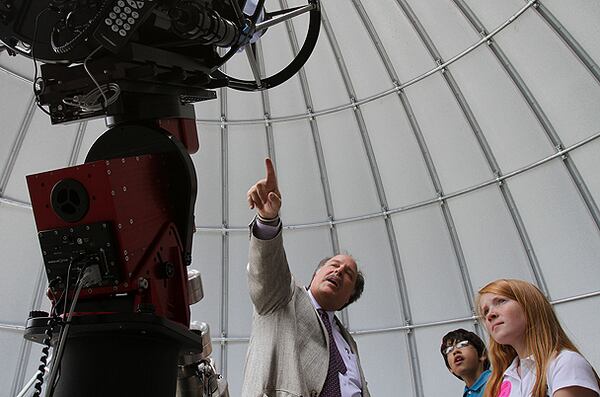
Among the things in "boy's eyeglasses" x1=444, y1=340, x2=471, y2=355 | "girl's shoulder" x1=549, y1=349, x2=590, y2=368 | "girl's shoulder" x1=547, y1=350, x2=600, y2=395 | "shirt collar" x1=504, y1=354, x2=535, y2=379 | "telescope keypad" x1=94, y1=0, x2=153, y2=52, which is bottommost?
"girl's shoulder" x1=547, y1=350, x2=600, y2=395

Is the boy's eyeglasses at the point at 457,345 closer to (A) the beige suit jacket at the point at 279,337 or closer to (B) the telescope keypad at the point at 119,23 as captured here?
(A) the beige suit jacket at the point at 279,337

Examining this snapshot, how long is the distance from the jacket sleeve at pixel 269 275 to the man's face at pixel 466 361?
427 centimetres

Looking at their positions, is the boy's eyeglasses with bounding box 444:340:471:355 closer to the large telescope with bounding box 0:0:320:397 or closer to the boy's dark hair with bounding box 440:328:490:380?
the boy's dark hair with bounding box 440:328:490:380

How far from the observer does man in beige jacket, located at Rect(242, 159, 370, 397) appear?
4699mm

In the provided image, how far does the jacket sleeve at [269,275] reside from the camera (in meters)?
4.76

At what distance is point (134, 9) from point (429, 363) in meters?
16.2

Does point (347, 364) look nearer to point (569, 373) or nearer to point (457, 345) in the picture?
point (569, 373)

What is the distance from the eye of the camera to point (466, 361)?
8.62 meters

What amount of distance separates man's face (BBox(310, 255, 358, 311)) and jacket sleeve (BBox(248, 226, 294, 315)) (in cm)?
65

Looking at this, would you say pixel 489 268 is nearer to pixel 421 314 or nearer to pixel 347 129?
pixel 421 314

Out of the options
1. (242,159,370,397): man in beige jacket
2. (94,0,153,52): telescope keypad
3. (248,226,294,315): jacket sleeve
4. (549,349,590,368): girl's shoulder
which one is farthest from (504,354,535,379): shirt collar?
(94,0,153,52): telescope keypad

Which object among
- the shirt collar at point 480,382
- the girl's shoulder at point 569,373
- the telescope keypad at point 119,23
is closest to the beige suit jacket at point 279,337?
the girl's shoulder at point 569,373

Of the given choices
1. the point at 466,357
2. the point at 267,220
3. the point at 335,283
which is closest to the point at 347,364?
the point at 335,283

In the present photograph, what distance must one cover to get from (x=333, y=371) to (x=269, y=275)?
936 mm
